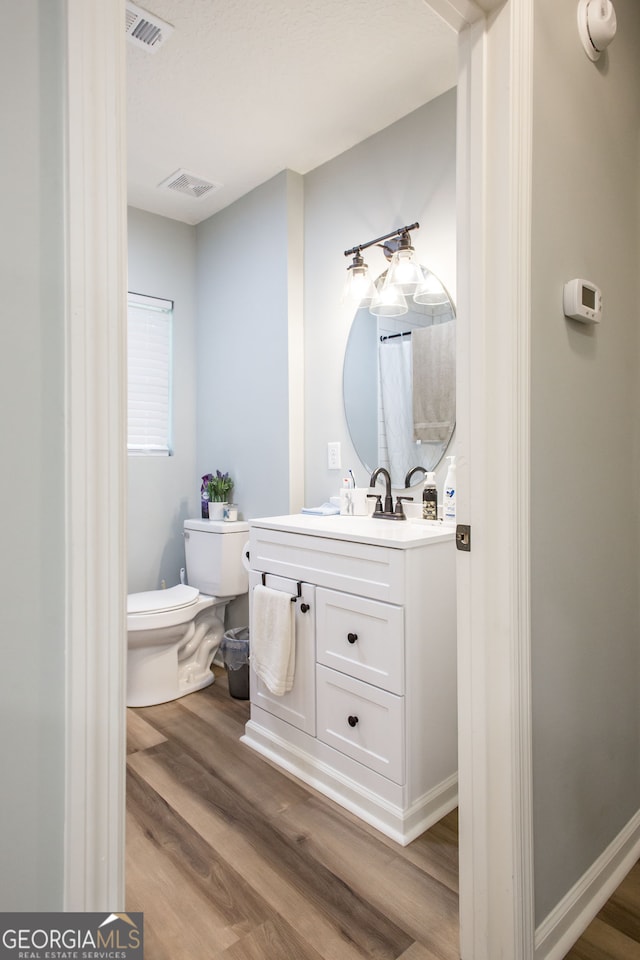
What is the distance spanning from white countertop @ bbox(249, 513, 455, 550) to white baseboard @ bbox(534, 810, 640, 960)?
0.92 m

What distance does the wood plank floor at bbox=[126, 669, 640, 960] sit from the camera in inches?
50.8

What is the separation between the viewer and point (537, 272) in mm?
1167

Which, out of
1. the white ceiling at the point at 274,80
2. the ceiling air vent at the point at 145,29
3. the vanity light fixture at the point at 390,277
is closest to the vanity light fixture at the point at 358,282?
the vanity light fixture at the point at 390,277

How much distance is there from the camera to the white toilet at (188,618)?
2.57 metres

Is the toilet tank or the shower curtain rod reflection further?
the toilet tank

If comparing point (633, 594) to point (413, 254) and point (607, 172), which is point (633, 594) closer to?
point (607, 172)

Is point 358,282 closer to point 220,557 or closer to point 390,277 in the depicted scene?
point 390,277

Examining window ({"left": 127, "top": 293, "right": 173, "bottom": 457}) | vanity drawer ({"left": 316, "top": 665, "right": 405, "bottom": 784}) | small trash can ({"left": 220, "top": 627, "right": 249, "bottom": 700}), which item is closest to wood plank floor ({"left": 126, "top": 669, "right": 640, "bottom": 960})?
vanity drawer ({"left": 316, "top": 665, "right": 405, "bottom": 784})

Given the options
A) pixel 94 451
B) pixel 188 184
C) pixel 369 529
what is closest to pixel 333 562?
pixel 369 529

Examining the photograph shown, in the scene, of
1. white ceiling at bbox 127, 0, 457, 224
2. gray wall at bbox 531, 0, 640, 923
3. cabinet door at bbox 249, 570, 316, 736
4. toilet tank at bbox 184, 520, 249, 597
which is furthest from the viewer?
toilet tank at bbox 184, 520, 249, 597

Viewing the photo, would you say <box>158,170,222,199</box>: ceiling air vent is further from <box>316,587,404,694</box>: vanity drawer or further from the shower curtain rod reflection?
<box>316,587,404,694</box>: vanity drawer

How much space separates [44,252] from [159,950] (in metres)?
1.50

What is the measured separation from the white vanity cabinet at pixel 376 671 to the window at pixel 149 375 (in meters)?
1.45

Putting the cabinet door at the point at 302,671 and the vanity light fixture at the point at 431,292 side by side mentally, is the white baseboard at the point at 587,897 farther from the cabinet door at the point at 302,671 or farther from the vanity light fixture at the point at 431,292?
the vanity light fixture at the point at 431,292
